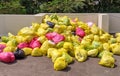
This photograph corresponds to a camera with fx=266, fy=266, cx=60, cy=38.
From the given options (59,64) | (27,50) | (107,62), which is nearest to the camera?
(59,64)

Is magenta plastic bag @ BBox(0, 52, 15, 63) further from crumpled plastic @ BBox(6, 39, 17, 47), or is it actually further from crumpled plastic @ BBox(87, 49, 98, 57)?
crumpled plastic @ BBox(87, 49, 98, 57)

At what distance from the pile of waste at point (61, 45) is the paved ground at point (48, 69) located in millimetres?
124

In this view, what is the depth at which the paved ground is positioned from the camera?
534 cm

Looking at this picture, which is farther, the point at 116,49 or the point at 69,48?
the point at 116,49

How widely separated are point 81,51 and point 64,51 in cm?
39

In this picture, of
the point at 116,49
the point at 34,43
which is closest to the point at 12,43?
the point at 34,43

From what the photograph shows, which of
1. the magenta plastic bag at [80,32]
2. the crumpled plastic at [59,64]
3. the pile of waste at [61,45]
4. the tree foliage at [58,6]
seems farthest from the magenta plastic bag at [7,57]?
the tree foliage at [58,6]

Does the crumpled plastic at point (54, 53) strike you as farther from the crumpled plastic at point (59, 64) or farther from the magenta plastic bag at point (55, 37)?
the magenta plastic bag at point (55, 37)

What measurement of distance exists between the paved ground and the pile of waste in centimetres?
12

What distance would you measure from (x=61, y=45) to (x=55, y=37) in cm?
35

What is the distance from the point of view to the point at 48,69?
5.55 meters

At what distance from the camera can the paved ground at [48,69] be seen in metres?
5.34

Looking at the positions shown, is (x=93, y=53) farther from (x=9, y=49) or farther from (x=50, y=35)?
(x=9, y=49)

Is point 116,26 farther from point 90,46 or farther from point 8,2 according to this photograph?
point 8,2
